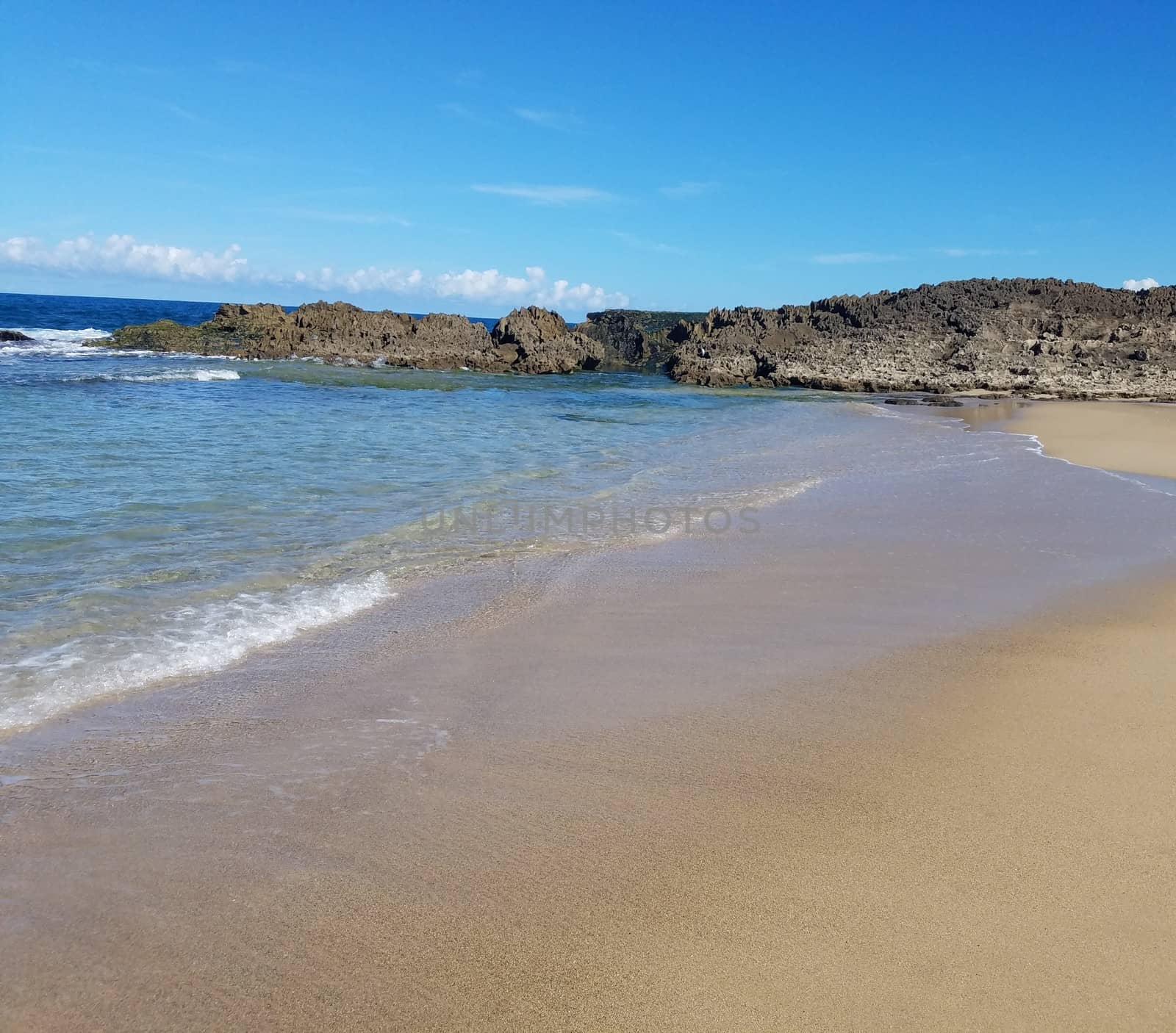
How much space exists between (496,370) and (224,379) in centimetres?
1147

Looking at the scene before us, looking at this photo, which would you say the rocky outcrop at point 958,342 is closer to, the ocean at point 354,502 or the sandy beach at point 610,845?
the ocean at point 354,502

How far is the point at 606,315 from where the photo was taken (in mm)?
45594

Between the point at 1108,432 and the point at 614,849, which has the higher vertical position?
the point at 1108,432

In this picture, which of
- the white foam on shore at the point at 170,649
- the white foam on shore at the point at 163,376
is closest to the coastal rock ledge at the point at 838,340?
the white foam on shore at the point at 163,376

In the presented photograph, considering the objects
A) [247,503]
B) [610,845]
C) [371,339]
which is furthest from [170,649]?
[371,339]

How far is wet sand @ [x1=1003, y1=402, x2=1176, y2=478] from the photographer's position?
13105 millimetres

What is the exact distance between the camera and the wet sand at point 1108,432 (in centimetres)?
1311

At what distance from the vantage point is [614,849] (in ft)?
9.18

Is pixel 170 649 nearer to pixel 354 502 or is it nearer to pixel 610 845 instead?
pixel 610 845

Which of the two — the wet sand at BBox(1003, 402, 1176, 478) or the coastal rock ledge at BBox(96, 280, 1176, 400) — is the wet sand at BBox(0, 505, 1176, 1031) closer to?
the wet sand at BBox(1003, 402, 1176, 478)

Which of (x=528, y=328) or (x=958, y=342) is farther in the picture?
(x=528, y=328)

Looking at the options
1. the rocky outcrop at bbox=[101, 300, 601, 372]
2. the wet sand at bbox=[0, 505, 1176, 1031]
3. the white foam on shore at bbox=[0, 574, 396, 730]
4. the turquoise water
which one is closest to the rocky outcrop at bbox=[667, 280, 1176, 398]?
the rocky outcrop at bbox=[101, 300, 601, 372]

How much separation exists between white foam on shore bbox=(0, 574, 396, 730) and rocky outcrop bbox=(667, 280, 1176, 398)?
972 inches

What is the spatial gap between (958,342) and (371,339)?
2332 cm
